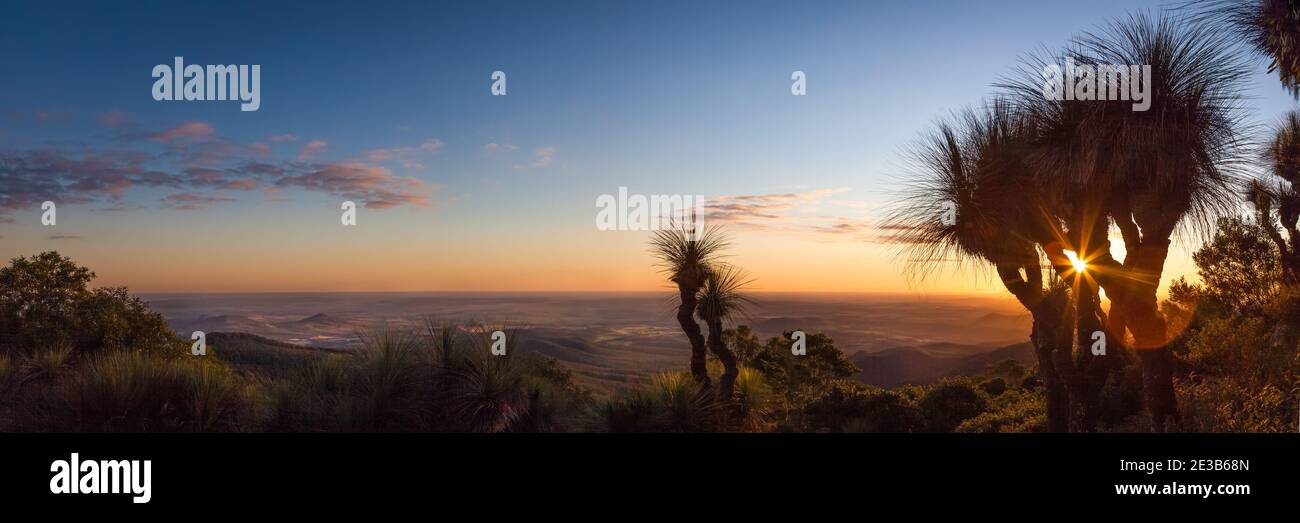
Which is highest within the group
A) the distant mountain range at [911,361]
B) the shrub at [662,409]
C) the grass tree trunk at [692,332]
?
the grass tree trunk at [692,332]

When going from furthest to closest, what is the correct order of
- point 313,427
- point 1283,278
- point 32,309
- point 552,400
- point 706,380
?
1. point 1283,278
2. point 32,309
3. point 706,380
4. point 552,400
5. point 313,427

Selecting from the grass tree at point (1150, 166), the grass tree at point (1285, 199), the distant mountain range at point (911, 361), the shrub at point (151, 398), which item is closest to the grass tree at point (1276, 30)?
the grass tree at point (1150, 166)

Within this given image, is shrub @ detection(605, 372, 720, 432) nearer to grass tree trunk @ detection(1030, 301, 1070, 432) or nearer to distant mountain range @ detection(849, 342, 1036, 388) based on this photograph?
grass tree trunk @ detection(1030, 301, 1070, 432)

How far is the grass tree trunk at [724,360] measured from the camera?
38.0 feet

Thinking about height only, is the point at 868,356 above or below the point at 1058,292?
below

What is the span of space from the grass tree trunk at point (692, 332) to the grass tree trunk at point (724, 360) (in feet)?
0.73

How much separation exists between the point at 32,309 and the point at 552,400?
13.8 m

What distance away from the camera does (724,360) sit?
38.5 ft

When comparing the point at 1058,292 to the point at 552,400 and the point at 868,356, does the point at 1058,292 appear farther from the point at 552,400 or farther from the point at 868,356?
the point at 868,356

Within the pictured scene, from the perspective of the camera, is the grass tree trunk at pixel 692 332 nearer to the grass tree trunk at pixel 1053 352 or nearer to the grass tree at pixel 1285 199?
the grass tree trunk at pixel 1053 352

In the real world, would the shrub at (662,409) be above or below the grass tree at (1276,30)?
below

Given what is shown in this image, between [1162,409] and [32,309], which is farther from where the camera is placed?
[32,309]

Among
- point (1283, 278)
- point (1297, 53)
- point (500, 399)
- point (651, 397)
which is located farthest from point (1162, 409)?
point (1283, 278)

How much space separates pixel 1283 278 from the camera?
2022 cm
